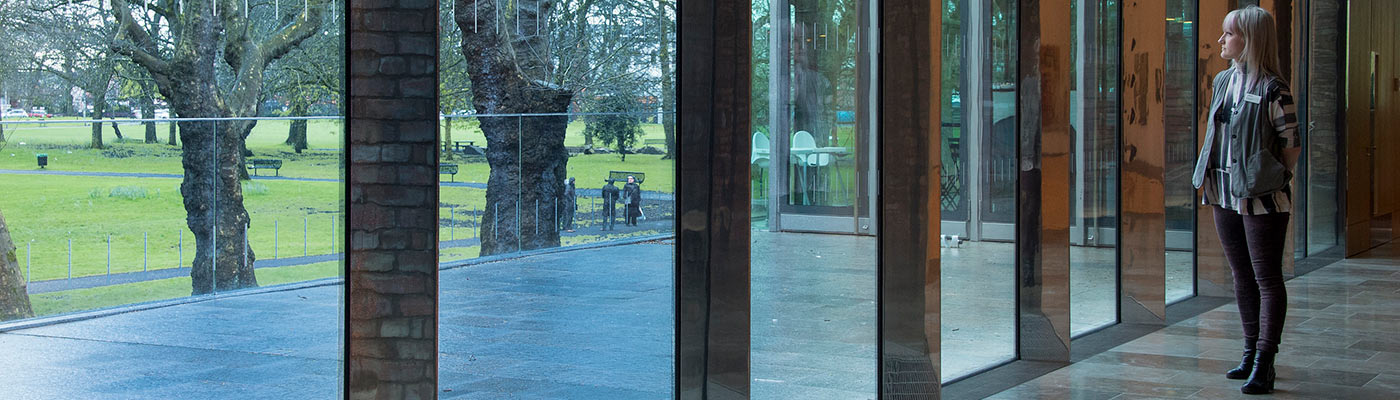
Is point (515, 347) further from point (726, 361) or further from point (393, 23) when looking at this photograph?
point (393, 23)

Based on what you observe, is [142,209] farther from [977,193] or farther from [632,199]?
[977,193]

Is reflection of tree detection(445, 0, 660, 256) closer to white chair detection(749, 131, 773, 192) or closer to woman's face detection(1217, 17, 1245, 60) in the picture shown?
white chair detection(749, 131, 773, 192)

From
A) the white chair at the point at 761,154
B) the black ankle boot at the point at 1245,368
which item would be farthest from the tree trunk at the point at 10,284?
the black ankle boot at the point at 1245,368

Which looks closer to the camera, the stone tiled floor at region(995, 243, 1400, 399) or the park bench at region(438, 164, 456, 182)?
the park bench at region(438, 164, 456, 182)

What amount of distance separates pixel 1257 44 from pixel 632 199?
102 inches

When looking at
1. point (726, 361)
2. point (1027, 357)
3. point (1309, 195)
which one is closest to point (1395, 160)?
point (1309, 195)

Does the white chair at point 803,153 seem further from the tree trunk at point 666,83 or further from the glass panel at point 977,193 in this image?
the glass panel at point 977,193

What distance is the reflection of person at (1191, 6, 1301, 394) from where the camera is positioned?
4941 millimetres

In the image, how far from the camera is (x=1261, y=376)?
16.7 feet

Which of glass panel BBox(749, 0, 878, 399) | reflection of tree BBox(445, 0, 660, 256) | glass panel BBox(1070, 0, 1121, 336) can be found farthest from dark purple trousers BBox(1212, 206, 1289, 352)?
reflection of tree BBox(445, 0, 660, 256)

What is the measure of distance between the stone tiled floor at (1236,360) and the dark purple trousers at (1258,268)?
24 cm

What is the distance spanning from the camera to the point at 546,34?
353cm

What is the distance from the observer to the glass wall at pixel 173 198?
2.75 meters

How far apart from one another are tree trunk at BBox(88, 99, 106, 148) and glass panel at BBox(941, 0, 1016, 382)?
3487mm
